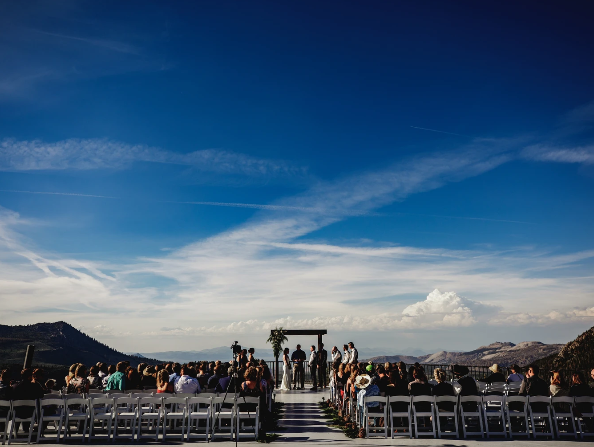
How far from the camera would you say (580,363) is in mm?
30203

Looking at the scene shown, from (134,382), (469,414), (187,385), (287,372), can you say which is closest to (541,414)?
(469,414)

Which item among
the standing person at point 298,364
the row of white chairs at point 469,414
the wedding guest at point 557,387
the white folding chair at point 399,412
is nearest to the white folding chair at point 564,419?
the row of white chairs at point 469,414

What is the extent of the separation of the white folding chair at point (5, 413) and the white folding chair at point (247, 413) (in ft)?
14.6

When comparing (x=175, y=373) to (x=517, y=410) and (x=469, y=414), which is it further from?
(x=517, y=410)

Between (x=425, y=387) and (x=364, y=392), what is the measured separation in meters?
1.32

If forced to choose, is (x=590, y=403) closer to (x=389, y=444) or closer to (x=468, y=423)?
(x=468, y=423)

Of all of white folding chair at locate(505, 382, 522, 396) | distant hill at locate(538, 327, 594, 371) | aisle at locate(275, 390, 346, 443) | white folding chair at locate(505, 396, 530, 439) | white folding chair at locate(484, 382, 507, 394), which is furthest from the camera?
distant hill at locate(538, 327, 594, 371)

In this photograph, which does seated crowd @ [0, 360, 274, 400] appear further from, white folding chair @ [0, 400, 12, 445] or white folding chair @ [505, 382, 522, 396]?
white folding chair @ [505, 382, 522, 396]

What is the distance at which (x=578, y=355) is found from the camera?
3075 centimetres

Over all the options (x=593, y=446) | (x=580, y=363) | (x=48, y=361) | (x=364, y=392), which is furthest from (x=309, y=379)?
(x=48, y=361)

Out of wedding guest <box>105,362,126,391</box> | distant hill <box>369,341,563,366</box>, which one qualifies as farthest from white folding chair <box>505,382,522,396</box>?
distant hill <box>369,341,563,366</box>

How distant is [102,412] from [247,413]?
3.29 meters

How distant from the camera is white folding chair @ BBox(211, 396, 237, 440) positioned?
1024 centimetres

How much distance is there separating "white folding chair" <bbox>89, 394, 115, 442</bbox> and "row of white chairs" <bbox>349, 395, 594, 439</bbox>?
523cm
